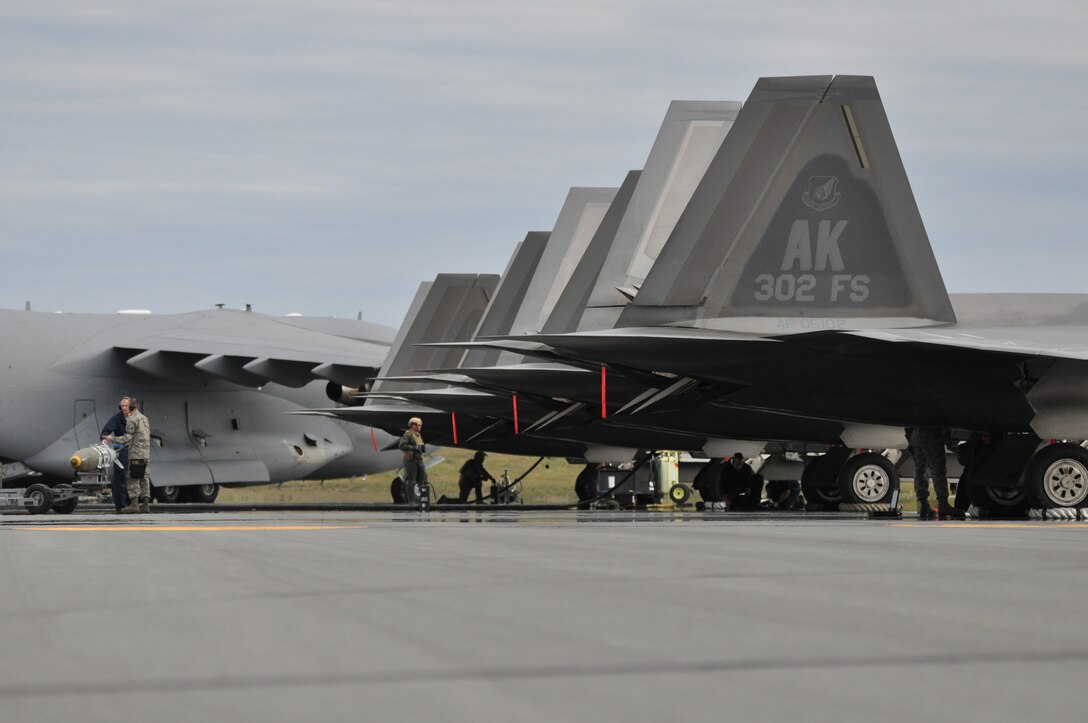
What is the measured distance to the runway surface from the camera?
127 inches

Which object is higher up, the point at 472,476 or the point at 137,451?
the point at 137,451

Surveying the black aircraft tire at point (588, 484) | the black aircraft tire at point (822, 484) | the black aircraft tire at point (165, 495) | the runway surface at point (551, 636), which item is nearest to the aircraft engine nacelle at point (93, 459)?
the black aircraft tire at point (165, 495)

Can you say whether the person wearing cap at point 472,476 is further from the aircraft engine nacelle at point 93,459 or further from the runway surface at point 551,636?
the runway surface at point 551,636

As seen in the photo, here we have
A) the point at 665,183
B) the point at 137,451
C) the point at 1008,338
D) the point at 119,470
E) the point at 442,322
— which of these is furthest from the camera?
the point at 442,322

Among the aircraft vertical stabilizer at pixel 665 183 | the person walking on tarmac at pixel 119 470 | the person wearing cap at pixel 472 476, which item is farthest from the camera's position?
the person wearing cap at pixel 472 476

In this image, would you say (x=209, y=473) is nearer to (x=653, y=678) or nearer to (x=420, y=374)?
(x=420, y=374)

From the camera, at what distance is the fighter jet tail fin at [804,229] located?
53.0 feet

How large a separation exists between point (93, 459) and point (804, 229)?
12195 millimetres

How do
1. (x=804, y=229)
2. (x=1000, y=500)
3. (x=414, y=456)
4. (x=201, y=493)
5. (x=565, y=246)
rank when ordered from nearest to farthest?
(x=804, y=229)
(x=1000, y=500)
(x=414, y=456)
(x=565, y=246)
(x=201, y=493)

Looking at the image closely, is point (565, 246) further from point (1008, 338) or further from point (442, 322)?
point (1008, 338)

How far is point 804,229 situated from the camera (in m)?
16.4

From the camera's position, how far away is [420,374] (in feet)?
90.8

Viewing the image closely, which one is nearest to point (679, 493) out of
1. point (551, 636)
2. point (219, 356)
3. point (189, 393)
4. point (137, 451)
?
point (219, 356)

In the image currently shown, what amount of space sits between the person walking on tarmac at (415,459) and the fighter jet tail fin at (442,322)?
810cm
